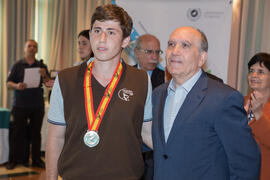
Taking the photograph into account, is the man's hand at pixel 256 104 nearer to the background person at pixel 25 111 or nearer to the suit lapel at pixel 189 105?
the suit lapel at pixel 189 105

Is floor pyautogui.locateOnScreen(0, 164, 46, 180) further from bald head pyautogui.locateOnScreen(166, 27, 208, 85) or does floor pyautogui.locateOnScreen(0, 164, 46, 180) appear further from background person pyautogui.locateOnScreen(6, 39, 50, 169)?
bald head pyautogui.locateOnScreen(166, 27, 208, 85)

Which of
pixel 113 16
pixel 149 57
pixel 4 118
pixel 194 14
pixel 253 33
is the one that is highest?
pixel 194 14

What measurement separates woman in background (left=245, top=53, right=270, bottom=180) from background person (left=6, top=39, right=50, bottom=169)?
3.24 meters

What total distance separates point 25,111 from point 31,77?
1.80 feet

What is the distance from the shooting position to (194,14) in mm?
3955

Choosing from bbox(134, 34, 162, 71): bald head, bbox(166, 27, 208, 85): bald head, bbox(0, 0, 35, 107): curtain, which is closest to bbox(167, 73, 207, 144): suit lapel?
bbox(166, 27, 208, 85): bald head

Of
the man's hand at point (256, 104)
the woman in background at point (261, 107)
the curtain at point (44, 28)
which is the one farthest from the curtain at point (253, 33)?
the curtain at point (44, 28)

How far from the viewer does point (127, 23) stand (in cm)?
179

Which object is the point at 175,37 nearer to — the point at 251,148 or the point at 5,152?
the point at 251,148

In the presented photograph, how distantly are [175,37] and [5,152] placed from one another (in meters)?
4.31

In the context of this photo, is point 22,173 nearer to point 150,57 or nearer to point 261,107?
point 150,57

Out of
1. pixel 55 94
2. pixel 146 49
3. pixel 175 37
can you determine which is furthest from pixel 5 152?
pixel 175 37

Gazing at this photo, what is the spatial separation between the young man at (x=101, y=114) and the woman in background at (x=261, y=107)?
3.23ft

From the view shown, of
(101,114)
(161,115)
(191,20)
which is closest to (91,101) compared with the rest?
(101,114)
